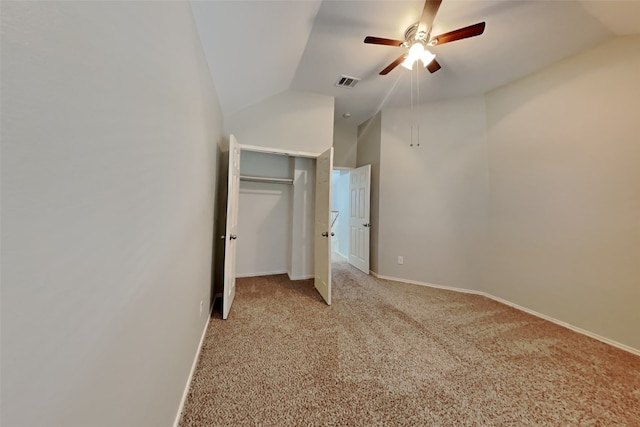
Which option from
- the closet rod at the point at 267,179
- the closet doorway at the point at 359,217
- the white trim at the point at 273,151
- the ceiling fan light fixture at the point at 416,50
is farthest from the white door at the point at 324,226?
the ceiling fan light fixture at the point at 416,50

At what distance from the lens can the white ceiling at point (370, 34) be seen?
1.78 meters

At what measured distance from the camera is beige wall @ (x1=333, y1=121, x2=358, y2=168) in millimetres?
4527

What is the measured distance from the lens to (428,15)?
1784 mm

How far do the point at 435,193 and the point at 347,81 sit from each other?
7.08 feet

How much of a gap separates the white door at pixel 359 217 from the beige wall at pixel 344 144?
279mm

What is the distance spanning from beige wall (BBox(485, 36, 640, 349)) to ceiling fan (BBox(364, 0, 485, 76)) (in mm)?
1533

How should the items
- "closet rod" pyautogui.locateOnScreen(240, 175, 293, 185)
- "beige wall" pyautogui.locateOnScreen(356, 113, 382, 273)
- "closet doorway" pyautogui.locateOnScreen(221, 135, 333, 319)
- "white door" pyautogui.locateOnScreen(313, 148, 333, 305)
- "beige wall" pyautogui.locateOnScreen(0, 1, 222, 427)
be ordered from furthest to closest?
"beige wall" pyautogui.locateOnScreen(356, 113, 382, 273), "closet doorway" pyautogui.locateOnScreen(221, 135, 333, 319), "closet rod" pyautogui.locateOnScreen(240, 175, 293, 185), "white door" pyautogui.locateOnScreen(313, 148, 333, 305), "beige wall" pyautogui.locateOnScreen(0, 1, 222, 427)

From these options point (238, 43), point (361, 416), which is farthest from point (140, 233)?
point (238, 43)

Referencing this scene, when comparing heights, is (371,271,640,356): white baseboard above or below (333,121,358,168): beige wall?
below

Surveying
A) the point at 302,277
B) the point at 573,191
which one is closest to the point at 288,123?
the point at 302,277

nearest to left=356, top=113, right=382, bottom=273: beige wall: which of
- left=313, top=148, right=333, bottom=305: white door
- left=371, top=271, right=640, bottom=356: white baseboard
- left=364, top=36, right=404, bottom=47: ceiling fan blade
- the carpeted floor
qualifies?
left=371, top=271, right=640, bottom=356: white baseboard

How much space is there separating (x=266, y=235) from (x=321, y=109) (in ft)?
7.21

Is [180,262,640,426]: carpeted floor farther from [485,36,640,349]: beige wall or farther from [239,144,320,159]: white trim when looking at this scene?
[239,144,320,159]: white trim

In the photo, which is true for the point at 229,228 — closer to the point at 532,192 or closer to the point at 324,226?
the point at 324,226
